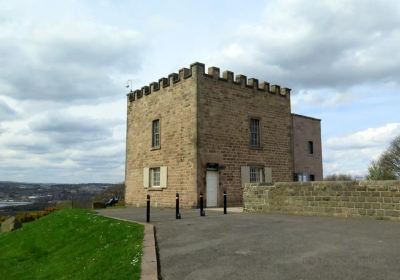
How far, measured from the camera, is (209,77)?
70.7 ft

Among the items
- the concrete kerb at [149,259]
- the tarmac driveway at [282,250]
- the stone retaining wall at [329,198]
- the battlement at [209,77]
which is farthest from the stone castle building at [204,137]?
the concrete kerb at [149,259]

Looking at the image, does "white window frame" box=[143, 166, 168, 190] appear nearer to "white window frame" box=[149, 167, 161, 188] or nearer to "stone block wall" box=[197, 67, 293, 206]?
"white window frame" box=[149, 167, 161, 188]

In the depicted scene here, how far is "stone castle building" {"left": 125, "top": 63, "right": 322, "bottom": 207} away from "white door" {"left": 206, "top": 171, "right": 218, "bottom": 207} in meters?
0.05

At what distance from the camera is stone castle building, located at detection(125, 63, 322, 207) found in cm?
2088

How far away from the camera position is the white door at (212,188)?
20828mm

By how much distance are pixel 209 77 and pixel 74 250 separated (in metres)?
12.4

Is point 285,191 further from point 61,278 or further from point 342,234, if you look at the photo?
point 61,278

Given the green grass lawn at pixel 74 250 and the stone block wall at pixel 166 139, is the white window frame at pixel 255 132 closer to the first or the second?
the stone block wall at pixel 166 139

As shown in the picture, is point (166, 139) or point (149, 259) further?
point (166, 139)

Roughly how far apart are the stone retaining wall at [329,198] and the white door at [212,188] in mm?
4277

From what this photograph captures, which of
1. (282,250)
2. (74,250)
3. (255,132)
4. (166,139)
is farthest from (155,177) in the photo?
(282,250)

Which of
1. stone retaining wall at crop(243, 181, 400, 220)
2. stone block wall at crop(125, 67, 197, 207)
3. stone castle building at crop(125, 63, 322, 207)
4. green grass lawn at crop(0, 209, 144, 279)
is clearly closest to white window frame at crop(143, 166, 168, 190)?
stone castle building at crop(125, 63, 322, 207)

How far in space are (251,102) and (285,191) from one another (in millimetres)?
9264

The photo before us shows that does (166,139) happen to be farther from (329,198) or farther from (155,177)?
(329,198)
